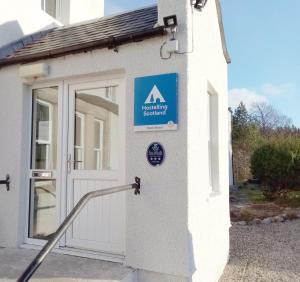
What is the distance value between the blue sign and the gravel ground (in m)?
3.17

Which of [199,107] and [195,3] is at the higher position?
[195,3]

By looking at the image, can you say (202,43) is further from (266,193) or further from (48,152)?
(266,193)

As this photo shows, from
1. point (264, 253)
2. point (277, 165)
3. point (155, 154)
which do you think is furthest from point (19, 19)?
point (277, 165)

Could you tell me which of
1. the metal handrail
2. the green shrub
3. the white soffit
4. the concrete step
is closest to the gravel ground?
the concrete step

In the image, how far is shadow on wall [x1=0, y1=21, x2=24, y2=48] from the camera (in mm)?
6199

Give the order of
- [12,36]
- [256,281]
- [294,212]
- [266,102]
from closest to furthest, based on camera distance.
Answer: [256,281] → [12,36] → [294,212] → [266,102]

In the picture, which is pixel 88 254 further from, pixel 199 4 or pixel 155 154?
pixel 199 4

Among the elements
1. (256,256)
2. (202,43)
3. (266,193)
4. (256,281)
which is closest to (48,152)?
(202,43)

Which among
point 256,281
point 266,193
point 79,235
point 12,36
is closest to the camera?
point 79,235

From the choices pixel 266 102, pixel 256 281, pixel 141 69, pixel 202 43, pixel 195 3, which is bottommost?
pixel 256 281

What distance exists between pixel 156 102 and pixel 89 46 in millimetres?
1363

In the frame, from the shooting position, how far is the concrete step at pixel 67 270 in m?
3.94

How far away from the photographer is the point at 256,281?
5.39 meters

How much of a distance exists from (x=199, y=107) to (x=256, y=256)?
12.7ft
